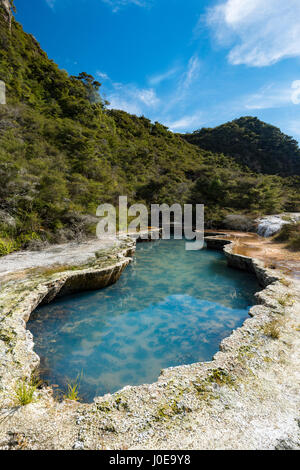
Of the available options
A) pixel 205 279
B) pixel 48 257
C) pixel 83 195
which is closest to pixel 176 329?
pixel 205 279

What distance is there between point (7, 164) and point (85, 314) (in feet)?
22.9

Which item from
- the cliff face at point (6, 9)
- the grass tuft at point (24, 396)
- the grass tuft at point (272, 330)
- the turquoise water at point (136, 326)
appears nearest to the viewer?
the grass tuft at point (24, 396)

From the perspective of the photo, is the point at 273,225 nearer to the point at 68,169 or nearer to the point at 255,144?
the point at 68,169

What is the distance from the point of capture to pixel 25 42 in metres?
24.2

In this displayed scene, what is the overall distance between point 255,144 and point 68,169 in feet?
150

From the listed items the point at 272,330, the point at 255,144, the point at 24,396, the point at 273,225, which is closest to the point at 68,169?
the point at 24,396

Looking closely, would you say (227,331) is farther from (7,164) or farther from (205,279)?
(7,164)

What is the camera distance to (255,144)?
45781 mm

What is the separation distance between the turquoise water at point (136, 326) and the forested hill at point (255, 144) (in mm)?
42290

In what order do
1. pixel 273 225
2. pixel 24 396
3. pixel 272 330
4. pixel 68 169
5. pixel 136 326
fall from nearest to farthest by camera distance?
pixel 24 396 → pixel 272 330 → pixel 136 326 → pixel 68 169 → pixel 273 225

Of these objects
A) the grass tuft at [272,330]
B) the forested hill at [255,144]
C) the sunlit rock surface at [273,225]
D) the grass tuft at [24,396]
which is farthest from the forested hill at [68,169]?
the grass tuft at [272,330]

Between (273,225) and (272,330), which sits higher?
(273,225)

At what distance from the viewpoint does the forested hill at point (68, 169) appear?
906 centimetres

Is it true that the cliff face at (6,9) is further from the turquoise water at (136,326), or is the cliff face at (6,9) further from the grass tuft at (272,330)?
the grass tuft at (272,330)
